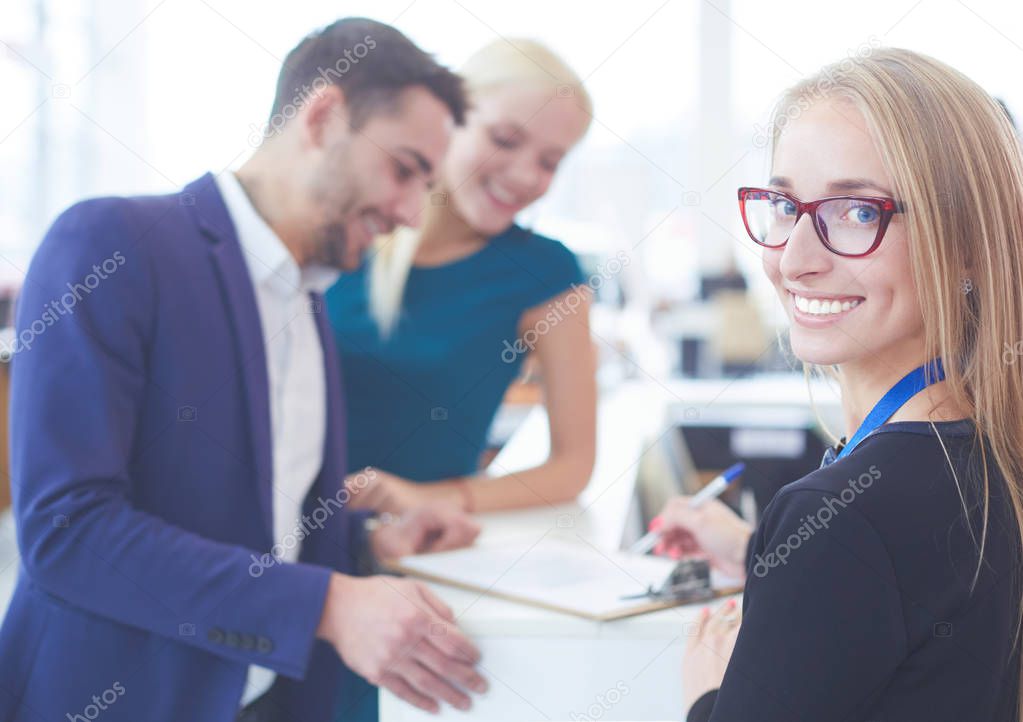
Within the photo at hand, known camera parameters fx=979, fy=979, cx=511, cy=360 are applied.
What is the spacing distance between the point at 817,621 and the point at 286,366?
3.19 feet

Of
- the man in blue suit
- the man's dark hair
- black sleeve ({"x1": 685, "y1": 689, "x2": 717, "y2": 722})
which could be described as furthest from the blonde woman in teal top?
black sleeve ({"x1": 685, "y1": 689, "x2": 717, "y2": 722})

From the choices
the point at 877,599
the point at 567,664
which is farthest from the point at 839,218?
the point at 567,664

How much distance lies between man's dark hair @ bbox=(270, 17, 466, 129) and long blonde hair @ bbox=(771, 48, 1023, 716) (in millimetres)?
882

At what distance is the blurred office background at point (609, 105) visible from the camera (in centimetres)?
393

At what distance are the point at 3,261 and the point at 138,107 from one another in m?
1.36

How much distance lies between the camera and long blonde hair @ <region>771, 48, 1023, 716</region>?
0.88 metres

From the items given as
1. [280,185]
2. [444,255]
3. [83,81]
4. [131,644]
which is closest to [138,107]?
[83,81]

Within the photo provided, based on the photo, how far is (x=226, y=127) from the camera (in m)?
4.82

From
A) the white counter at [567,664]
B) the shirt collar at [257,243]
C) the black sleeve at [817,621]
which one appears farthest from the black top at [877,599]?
the shirt collar at [257,243]

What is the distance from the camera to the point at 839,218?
3.02 ft

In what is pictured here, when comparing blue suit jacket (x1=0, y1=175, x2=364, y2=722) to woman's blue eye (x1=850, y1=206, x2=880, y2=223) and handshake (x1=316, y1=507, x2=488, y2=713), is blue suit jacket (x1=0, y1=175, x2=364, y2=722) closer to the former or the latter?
handshake (x1=316, y1=507, x2=488, y2=713)

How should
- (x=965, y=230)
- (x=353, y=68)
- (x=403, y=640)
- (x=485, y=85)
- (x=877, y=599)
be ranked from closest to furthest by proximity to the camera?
(x=877, y=599) → (x=965, y=230) → (x=403, y=640) → (x=353, y=68) → (x=485, y=85)

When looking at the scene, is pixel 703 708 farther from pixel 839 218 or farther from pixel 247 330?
pixel 247 330

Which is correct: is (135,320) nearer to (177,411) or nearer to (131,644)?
(177,411)
